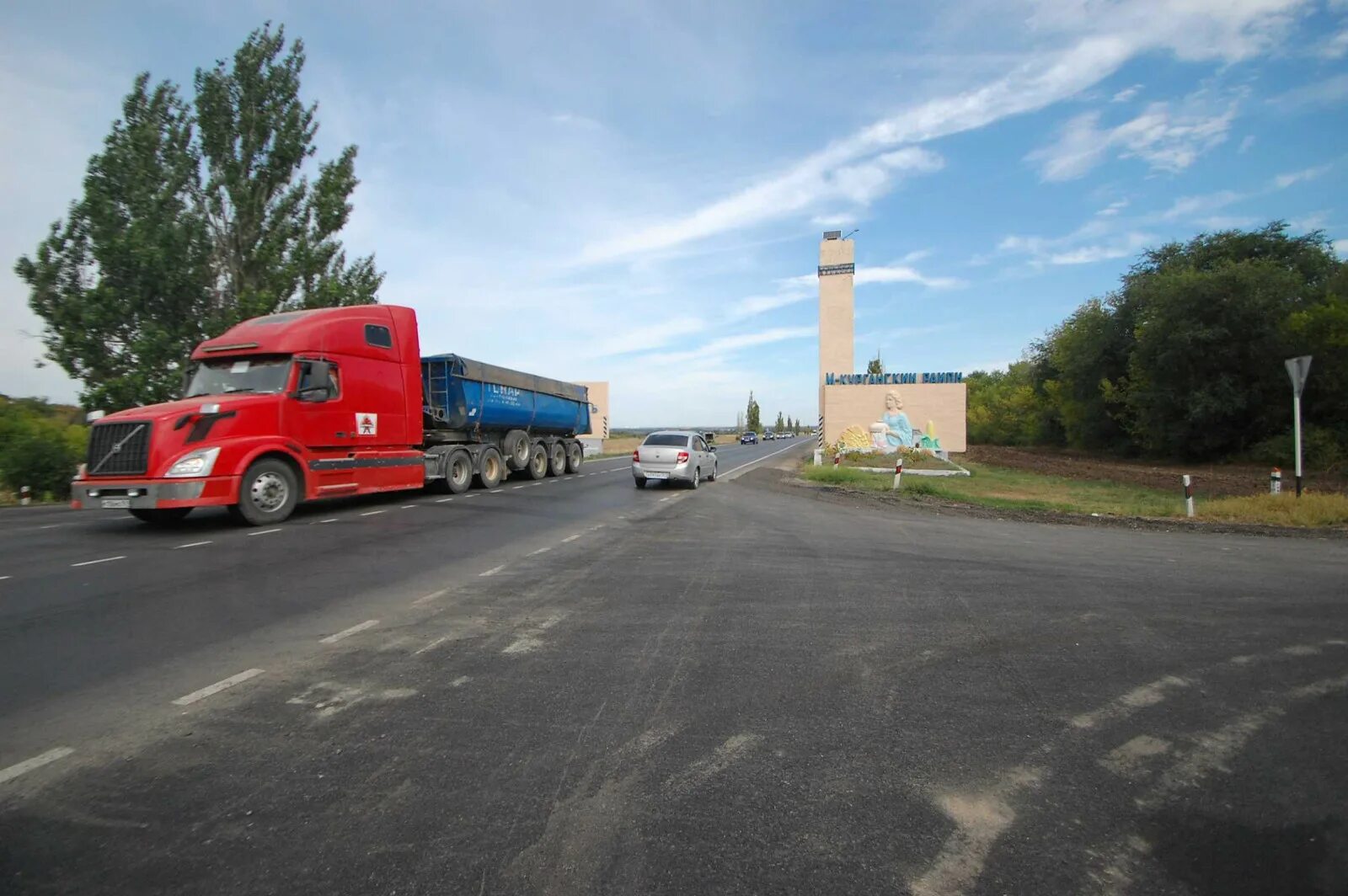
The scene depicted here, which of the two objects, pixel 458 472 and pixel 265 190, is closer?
pixel 458 472

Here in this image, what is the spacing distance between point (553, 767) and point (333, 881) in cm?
107

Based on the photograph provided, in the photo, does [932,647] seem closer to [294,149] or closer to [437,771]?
[437,771]

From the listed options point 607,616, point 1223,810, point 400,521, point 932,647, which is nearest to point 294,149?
point 400,521

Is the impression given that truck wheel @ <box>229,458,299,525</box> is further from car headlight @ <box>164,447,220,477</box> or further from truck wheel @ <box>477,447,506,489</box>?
truck wheel @ <box>477,447,506,489</box>

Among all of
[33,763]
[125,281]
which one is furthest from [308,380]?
[125,281]

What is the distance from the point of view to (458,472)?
680 inches

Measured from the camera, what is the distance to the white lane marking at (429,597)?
6.70m

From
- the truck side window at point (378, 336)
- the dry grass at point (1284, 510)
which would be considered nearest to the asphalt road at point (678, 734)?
the dry grass at point (1284, 510)

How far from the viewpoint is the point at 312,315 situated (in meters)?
13.3

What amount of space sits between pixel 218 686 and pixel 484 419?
556 inches

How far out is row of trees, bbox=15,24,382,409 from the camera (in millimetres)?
21891

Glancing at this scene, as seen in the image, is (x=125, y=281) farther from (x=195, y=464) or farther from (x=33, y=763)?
(x=33, y=763)

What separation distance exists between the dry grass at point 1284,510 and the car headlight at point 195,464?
55.0ft

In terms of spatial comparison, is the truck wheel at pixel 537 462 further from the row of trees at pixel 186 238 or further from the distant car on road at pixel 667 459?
the row of trees at pixel 186 238
